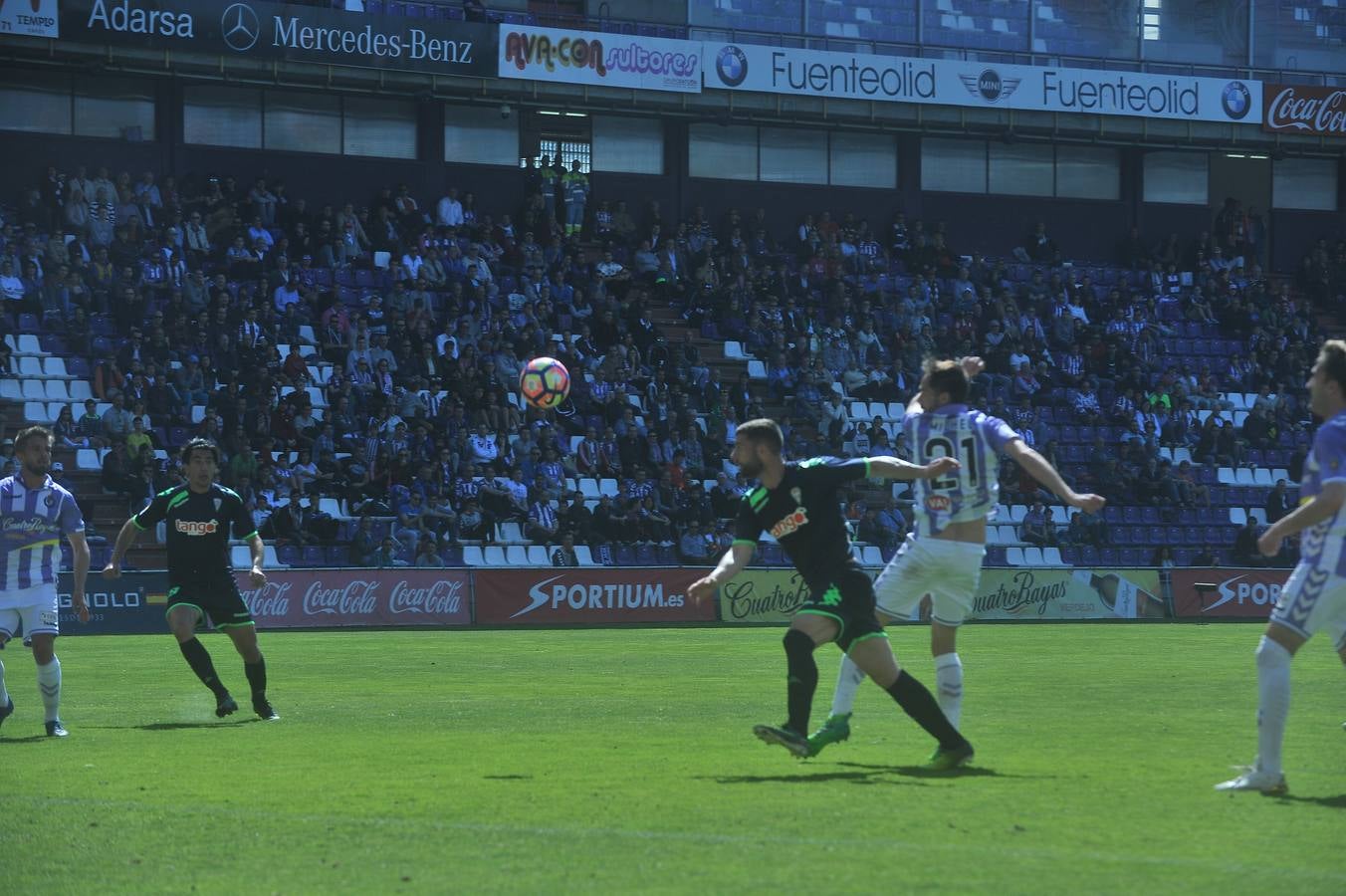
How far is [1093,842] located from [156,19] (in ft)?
104

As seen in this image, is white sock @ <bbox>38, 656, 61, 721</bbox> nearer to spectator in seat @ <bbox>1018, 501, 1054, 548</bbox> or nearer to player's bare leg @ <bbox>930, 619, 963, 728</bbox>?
player's bare leg @ <bbox>930, 619, 963, 728</bbox>

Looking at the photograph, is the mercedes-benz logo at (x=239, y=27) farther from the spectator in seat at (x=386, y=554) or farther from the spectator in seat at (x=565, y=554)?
the spectator in seat at (x=565, y=554)

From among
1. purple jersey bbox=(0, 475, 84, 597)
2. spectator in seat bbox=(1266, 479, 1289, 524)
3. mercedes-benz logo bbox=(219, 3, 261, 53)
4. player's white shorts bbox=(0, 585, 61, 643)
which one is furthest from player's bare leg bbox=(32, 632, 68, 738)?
spectator in seat bbox=(1266, 479, 1289, 524)

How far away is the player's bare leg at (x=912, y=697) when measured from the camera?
9914mm

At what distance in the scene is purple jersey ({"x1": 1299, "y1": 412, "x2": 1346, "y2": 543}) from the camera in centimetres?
859

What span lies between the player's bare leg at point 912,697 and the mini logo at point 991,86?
1365 inches

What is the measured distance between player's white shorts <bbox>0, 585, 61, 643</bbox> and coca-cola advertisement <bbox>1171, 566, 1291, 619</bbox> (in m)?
25.0

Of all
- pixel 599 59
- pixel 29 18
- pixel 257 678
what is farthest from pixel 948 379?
pixel 599 59

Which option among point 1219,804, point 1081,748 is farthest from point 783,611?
point 1219,804

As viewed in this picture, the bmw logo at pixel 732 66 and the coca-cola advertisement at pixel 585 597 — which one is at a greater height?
the bmw logo at pixel 732 66

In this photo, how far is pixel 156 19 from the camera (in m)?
35.2

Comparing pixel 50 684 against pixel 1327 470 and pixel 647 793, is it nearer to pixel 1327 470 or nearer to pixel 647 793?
pixel 647 793

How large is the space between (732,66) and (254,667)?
28979 mm

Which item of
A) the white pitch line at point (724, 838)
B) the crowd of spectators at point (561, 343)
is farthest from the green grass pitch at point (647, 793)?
the crowd of spectators at point (561, 343)
